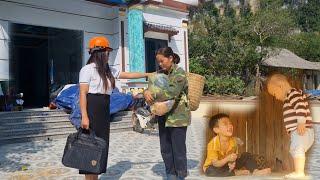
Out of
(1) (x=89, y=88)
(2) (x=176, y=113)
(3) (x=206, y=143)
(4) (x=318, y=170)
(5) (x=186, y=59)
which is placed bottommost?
(4) (x=318, y=170)

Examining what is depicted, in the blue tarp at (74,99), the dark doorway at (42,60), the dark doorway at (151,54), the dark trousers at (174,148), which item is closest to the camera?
the dark trousers at (174,148)

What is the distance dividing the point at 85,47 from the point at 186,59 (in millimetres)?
4161

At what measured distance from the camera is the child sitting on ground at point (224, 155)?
429 centimetres

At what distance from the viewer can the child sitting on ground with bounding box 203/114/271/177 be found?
4.29m

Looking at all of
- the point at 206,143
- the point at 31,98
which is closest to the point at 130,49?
the point at 31,98

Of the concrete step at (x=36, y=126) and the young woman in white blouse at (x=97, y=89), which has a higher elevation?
the young woman in white blouse at (x=97, y=89)

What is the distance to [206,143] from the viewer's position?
4.45 meters

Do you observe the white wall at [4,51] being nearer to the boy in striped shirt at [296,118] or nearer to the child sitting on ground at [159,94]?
the child sitting on ground at [159,94]

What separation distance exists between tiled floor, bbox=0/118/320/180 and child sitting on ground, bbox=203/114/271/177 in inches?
5.3

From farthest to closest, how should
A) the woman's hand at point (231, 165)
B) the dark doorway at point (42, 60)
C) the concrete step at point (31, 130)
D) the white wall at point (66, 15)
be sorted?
the dark doorway at point (42, 60)
the white wall at point (66, 15)
the concrete step at point (31, 130)
the woman's hand at point (231, 165)

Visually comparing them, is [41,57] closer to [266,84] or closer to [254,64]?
[266,84]

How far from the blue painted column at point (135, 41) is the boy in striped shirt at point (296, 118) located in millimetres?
8232

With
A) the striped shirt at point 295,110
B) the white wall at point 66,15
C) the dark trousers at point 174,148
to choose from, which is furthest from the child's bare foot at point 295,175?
the white wall at point 66,15

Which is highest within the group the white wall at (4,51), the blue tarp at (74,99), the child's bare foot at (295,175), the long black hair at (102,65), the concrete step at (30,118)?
the white wall at (4,51)
